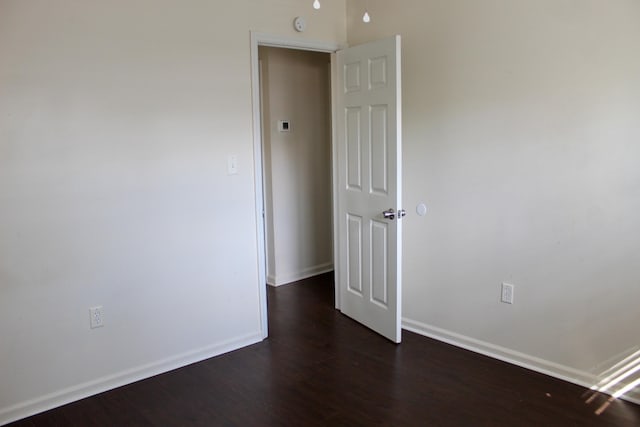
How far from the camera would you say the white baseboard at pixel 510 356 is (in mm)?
2732

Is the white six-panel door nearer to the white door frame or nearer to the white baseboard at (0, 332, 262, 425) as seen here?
the white door frame

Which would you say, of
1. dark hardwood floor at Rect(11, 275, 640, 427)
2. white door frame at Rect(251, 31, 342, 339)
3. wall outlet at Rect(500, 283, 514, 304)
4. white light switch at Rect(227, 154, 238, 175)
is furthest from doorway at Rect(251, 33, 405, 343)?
wall outlet at Rect(500, 283, 514, 304)

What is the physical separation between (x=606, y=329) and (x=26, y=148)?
3.29 metres

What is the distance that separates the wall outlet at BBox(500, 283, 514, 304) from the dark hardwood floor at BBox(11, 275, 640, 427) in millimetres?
408

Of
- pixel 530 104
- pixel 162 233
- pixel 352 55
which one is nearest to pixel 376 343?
pixel 162 233

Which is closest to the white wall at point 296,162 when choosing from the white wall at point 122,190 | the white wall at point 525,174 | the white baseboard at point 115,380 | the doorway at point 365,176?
the doorway at point 365,176

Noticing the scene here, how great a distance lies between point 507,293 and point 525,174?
2.52 ft

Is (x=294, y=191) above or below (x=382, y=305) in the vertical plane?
above

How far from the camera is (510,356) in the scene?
3047 millimetres

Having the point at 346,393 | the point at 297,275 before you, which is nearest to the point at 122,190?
the point at 346,393

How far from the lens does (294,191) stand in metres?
4.78

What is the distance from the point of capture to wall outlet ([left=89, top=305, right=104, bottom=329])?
2.76 metres

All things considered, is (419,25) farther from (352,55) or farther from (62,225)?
(62,225)

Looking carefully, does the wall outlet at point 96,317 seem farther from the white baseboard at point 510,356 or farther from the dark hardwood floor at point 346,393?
the white baseboard at point 510,356
